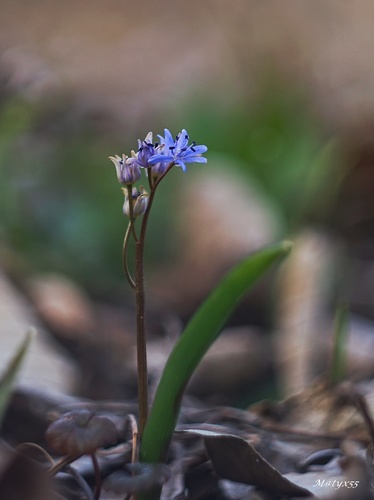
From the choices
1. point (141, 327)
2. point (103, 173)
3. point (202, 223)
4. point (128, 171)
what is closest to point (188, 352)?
point (141, 327)

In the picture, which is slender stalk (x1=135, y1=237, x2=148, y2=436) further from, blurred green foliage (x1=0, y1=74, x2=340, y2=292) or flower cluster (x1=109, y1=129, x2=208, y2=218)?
blurred green foliage (x1=0, y1=74, x2=340, y2=292)

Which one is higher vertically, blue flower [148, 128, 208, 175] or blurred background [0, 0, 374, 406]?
blurred background [0, 0, 374, 406]

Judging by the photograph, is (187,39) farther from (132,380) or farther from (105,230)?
(132,380)

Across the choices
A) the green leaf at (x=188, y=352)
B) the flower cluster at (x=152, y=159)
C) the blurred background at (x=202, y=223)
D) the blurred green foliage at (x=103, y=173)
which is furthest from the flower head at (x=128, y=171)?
the blurred green foliage at (x=103, y=173)

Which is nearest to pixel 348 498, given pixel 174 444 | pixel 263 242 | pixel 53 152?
pixel 174 444

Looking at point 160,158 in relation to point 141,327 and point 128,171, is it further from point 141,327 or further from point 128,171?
point 141,327

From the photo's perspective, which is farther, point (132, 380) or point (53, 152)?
point (53, 152)

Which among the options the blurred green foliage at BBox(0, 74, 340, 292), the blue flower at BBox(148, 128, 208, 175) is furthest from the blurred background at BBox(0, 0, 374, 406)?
the blue flower at BBox(148, 128, 208, 175)

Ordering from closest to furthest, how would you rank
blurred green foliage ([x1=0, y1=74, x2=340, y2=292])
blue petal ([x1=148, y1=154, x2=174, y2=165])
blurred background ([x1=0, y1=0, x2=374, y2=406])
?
1. blue petal ([x1=148, y1=154, x2=174, y2=165])
2. blurred background ([x1=0, y1=0, x2=374, y2=406])
3. blurred green foliage ([x1=0, y1=74, x2=340, y2=292])
